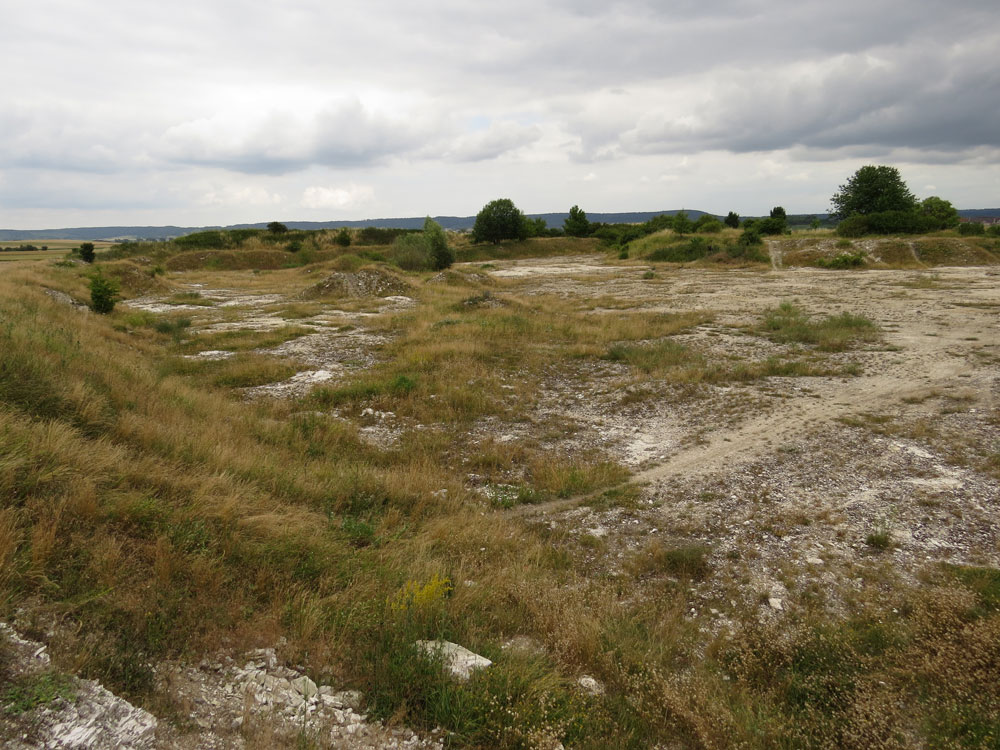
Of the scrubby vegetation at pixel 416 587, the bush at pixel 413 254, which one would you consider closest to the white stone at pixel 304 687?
the scrubby vegetation at pixel 416 587

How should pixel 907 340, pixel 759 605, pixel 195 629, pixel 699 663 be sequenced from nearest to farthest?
pixel 195 629 → pixel 699 663 → pixel 759 605 → pixel 907 340

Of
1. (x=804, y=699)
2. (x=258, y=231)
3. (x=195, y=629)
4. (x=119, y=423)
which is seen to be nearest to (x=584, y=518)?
(x=804, y=699)

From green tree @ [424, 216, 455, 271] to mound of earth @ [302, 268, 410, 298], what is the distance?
49.7ft

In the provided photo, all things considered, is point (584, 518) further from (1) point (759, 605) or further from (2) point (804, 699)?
(2) point (804, 699)

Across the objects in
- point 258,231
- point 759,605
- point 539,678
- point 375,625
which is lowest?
point 759,605

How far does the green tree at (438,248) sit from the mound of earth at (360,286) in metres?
15.1

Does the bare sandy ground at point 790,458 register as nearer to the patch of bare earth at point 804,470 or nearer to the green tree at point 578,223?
the patch of bare earth at point 804,470

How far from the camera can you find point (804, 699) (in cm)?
375

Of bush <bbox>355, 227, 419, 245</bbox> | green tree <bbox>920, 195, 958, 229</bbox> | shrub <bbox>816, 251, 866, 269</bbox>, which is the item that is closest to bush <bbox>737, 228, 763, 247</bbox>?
shrub <bbox>816, 251, 866, 269</bbox>

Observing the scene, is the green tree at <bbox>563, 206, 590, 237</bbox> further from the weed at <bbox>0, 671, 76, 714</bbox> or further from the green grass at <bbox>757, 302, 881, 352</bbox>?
the weed at <bbox>0, 671, 76, 714</bbox>

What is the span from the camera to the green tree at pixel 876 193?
51.9 meters

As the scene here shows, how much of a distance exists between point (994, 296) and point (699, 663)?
1058 inches

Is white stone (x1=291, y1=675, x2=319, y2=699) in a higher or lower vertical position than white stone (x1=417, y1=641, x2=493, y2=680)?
higher

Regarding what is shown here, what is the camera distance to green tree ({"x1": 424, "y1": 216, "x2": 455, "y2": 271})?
4428 centimetres
